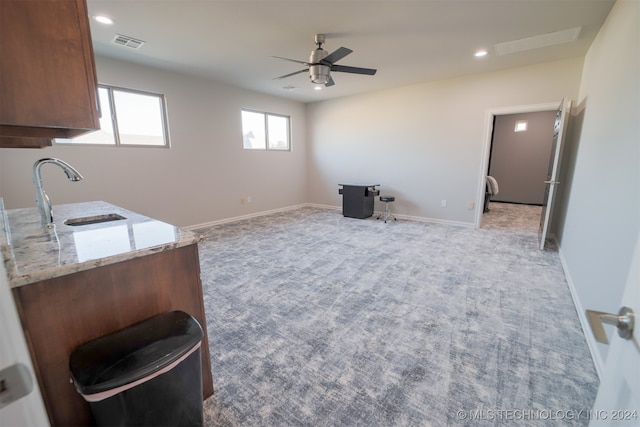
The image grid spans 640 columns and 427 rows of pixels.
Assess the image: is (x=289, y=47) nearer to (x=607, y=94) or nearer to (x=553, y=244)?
(x=607, y=94)

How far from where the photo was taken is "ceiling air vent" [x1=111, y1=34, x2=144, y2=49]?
118 inches

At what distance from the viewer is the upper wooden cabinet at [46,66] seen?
81 centimetres

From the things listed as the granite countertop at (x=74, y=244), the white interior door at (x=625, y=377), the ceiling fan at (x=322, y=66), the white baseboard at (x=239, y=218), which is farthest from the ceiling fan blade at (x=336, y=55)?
the white baseboard at (x=239, y=218)

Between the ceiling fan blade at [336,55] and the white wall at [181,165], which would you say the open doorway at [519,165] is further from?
the white wall at [181,165]

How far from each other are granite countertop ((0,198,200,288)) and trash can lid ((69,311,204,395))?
0.93ft

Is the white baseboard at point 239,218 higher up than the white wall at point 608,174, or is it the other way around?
the white wall at point 608,174

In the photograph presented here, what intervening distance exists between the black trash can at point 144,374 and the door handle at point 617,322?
3.95 feet

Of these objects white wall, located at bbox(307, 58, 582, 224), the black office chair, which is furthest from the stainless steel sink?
white wall, located at bbox(307, 58, 582, 224)

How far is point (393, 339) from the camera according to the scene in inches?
73.7

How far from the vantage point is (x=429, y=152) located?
5.11m

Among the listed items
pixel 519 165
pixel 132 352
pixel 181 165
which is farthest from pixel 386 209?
pixel 132 352

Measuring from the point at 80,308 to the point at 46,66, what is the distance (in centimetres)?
84

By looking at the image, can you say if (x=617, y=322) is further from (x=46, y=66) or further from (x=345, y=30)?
(x=345, y=30)

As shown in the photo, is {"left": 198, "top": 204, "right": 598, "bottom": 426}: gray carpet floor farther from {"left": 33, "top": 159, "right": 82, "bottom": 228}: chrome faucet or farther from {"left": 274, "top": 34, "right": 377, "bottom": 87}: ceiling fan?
{"left": 274, "top": 34, "right": 377, "bottom": 87}: ceiling fan
